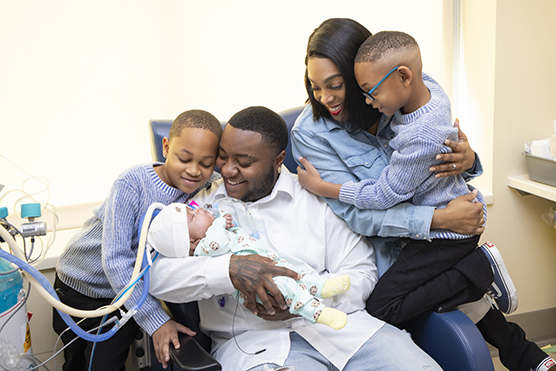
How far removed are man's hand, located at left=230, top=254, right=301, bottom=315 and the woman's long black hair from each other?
2.01 feet

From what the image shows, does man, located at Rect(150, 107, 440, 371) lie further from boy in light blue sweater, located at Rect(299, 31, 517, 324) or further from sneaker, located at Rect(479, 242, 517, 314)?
sneaker, located at Rect(479, 242, 517, 314)

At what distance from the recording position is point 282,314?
1517mm

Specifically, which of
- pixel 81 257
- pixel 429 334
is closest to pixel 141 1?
pixel 81 257

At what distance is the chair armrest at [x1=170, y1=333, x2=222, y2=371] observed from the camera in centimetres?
128

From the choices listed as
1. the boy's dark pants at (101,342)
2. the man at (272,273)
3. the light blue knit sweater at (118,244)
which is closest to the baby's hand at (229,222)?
the man at (272,273)

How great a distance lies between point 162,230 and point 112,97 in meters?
1.06

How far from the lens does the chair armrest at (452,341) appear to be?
1.48m

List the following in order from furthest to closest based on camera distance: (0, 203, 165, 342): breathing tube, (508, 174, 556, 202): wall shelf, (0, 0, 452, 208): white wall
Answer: (508, 174, 556, 202): wall shelf, (0, 0, 452, 208): white wall, (0, 203, 165, 342): breathing tube

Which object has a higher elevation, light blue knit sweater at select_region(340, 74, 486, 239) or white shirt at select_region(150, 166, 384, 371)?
light blue knit sweater at select_region(340, 74, 486, 239)

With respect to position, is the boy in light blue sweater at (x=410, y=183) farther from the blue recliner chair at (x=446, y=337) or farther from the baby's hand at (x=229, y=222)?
the baby's hand at (x=229, y=222)

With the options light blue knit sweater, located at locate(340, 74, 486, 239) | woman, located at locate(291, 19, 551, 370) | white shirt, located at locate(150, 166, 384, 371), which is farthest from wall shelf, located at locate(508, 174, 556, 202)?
white shirt, located at locate(150, 166, 384, 371)

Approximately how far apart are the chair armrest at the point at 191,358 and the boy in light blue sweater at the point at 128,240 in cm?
3

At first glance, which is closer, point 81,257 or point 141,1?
point 81,257

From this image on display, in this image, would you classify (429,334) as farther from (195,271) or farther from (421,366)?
(195,271)
